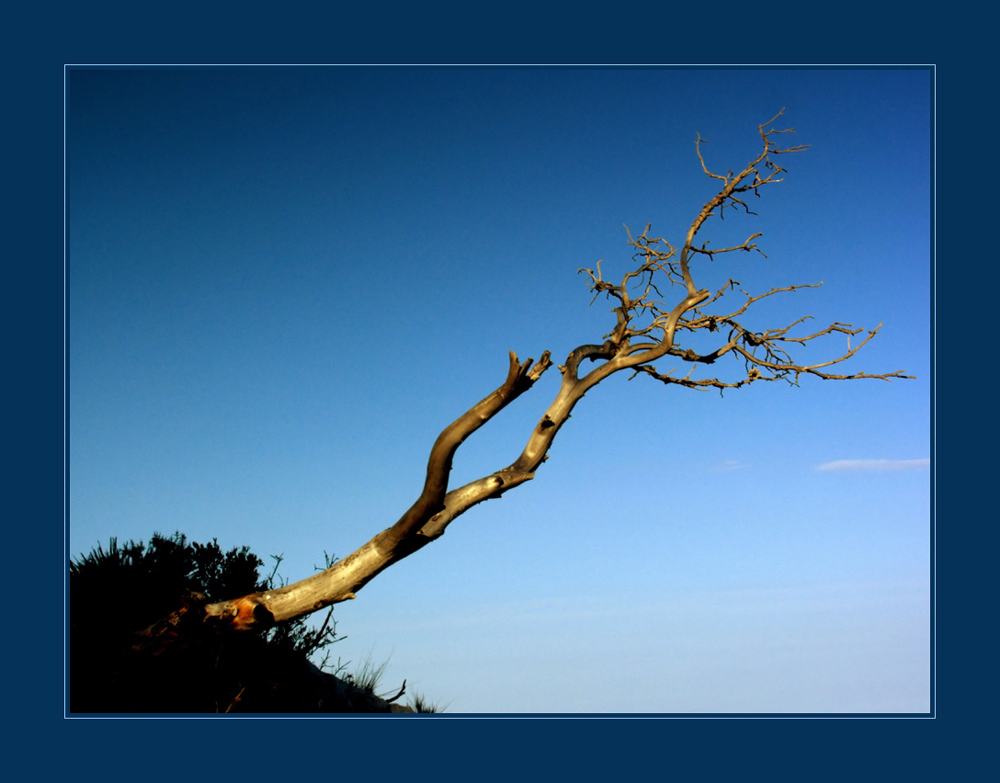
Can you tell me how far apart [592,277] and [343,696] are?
655 centimetres

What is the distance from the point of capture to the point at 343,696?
11.3 m

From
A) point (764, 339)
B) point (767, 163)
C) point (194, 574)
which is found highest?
point (767, 163)

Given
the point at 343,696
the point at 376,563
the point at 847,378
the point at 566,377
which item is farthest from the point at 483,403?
the point at 343,696

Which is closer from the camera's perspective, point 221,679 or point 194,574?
point 221,679

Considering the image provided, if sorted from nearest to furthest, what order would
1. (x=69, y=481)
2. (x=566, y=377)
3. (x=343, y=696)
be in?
(x=69, y=481) < (x=566, y=377) < (x=343, y=696)

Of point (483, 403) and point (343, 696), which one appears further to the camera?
point (343, 696)

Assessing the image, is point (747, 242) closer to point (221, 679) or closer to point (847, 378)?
point (847, 378)

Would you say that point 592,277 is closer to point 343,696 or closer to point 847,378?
point 847,378

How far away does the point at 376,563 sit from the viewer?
7383 mm

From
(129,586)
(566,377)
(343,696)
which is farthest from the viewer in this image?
(343,696)

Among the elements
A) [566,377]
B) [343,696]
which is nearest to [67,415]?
[566,377]

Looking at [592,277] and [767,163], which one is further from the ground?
[767,163]

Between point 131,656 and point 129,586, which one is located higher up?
point 129,586

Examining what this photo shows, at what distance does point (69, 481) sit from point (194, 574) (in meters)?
3.11
